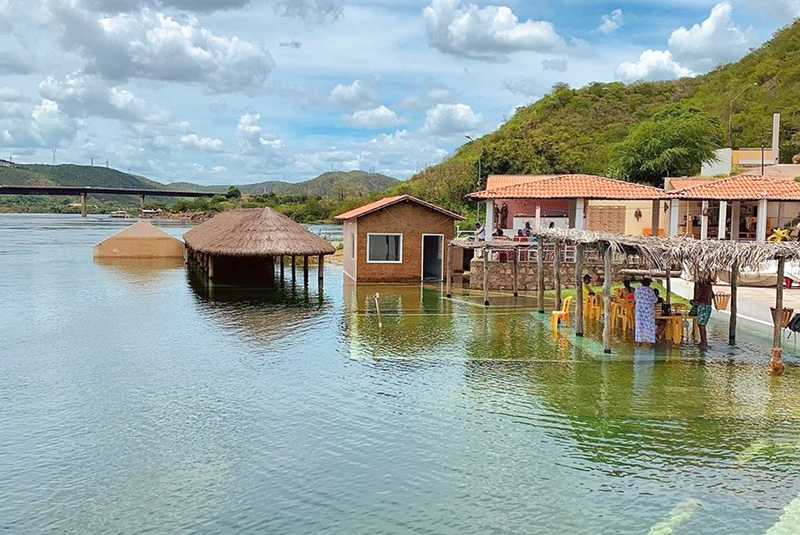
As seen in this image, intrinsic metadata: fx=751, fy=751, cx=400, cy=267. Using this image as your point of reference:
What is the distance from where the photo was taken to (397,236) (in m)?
30.9

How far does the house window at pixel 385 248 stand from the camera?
101 feet

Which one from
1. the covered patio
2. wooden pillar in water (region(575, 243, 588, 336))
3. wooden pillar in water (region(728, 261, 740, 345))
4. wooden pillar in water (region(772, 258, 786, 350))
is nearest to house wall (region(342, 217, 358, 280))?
the covered patio

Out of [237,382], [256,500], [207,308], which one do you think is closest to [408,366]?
[237,382]

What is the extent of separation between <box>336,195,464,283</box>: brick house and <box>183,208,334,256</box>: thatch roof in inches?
63.3

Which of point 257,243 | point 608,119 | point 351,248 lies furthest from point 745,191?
point 608,119

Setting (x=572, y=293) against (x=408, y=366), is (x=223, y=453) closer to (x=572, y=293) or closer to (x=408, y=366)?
(x=408, y=366)

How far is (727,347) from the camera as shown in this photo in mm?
17734

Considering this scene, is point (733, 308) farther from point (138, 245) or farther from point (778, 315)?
point (138, 245)

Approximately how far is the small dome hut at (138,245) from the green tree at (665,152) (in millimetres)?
27800

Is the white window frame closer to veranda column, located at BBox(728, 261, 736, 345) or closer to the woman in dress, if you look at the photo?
the woman in dress

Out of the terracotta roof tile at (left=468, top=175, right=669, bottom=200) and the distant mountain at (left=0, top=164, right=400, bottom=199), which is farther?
the distant mountain at (left=0, top=164, right=400, bottom=199)

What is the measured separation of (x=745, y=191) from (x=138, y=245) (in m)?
33.6

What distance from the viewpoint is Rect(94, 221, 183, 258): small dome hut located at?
44750 millimetres

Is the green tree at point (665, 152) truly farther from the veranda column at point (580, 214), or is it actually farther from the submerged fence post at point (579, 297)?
the submerged fence post at point (579, 297)
